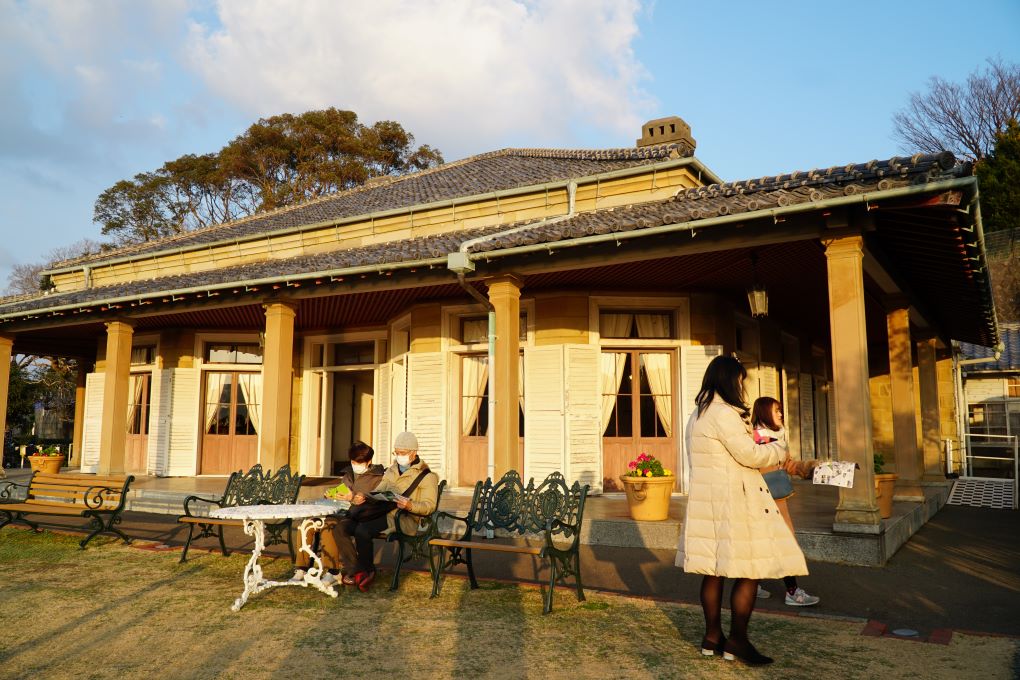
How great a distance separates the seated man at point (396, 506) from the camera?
5402mm

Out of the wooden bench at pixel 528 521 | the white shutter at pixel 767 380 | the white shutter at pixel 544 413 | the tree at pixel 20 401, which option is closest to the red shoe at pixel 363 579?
the wooden bench at pixel 528 521

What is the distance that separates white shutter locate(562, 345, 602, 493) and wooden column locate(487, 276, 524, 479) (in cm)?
157

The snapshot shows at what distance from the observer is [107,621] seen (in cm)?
450

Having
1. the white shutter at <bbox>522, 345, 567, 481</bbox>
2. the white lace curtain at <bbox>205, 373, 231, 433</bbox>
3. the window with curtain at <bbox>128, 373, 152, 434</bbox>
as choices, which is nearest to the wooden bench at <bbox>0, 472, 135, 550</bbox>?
the white shutter at <bbox>522, 345, 567, 481</bbox>

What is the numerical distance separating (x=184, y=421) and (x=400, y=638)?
10.1 metres

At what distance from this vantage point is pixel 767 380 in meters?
10.9

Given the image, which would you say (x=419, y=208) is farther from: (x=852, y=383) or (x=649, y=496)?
(x=852, y=383)

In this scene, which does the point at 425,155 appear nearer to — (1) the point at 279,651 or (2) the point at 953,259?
(2) the point at 953,259

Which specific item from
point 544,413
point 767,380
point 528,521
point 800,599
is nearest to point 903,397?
point 767,380

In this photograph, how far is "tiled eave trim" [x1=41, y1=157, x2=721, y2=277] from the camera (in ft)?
31.5

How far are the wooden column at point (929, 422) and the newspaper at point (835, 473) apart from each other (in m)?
9.32

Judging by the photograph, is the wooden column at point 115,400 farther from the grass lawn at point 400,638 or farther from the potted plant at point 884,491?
the potted plant at point 884,491

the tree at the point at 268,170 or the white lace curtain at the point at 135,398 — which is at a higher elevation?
the tree at the point at 268,170

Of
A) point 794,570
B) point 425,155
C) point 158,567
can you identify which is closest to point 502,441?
point 158,567
